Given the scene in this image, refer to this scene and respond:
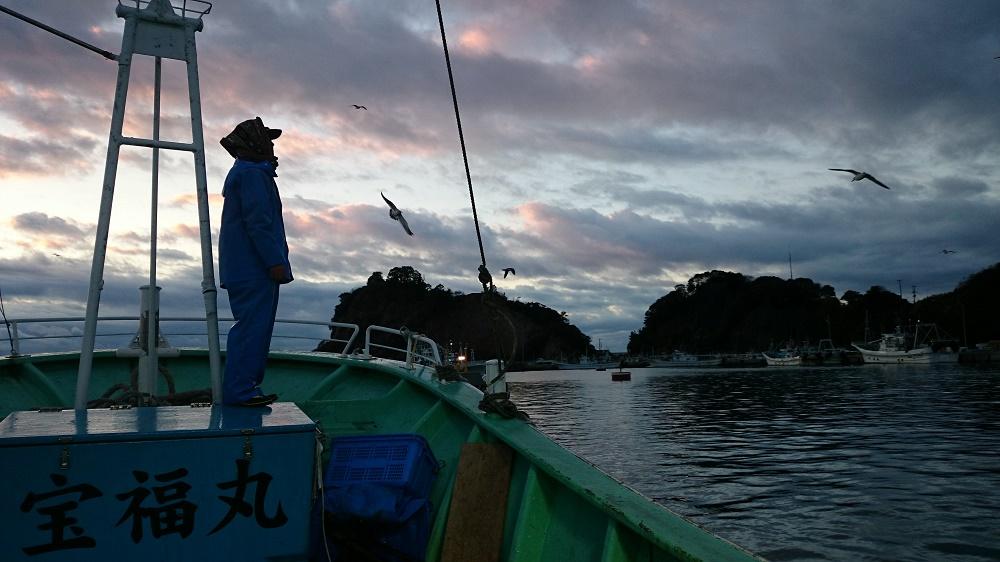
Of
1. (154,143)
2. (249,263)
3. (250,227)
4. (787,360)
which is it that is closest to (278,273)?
(249,263)

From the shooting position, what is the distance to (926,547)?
9.83m

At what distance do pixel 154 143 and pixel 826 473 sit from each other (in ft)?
52.0

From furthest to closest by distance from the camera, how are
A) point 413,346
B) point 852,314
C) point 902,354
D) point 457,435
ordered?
point 852,314 → point 902,354 → point 413,346 → point 457,435

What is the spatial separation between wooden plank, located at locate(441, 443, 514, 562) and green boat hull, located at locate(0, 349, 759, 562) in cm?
6

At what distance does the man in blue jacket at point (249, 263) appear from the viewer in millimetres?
4344

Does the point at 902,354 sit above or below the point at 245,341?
below

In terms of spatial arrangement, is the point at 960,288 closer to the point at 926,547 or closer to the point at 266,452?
the point at 926,547

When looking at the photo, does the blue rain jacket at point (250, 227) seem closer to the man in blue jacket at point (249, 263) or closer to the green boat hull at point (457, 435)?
the man in blue jacket at point (249, 263)

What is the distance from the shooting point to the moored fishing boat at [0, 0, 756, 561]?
3139 mm

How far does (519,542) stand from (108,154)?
3.59m

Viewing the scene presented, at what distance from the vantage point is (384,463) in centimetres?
450

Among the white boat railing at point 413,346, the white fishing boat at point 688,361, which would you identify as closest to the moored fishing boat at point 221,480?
the white boat railing at point 413,346

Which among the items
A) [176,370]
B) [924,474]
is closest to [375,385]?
[176,370]

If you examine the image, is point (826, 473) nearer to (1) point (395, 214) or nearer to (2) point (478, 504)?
(1) point (395, 214)
